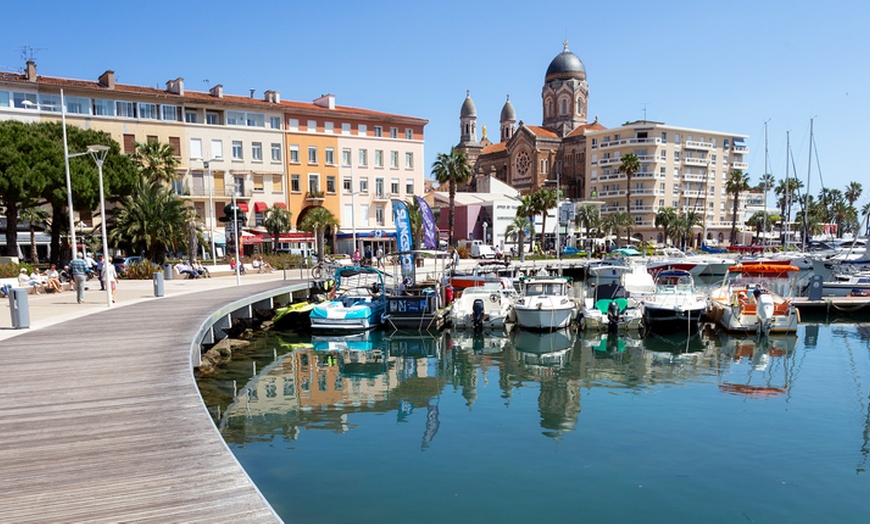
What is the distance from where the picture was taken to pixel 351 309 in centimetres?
2867

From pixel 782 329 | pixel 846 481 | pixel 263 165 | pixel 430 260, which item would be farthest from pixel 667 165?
pixel 846 481

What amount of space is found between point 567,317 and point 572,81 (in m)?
94.8

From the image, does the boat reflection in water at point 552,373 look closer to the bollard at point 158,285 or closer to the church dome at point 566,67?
the bollard at point 158,285

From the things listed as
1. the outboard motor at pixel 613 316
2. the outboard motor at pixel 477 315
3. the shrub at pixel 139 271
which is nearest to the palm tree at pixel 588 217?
the outboard motor at pixel 613 316

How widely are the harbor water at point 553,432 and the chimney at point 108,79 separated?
1745 inches

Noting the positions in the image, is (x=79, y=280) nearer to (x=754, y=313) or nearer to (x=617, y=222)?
(x=754, y=313)

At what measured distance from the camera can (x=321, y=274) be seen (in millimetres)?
39062

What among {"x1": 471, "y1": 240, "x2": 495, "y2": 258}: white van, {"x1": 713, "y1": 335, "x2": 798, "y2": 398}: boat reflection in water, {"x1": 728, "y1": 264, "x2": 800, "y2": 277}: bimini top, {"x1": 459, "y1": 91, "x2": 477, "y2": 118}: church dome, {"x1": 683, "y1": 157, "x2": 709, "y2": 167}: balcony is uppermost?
{"x1": 459, "y1": 91, "x2": 477, "y2": 118}: church dome

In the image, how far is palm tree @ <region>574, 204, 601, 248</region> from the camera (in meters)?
83.1

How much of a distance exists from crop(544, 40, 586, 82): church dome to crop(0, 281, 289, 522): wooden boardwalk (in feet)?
367

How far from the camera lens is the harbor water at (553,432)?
35.2 feet

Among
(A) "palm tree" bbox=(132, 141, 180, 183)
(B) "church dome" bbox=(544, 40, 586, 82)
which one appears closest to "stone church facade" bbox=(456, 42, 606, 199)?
→ (B) "church dome" bbox=(544, 40, 586, 82)


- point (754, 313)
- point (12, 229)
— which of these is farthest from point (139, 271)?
point (754, 313)

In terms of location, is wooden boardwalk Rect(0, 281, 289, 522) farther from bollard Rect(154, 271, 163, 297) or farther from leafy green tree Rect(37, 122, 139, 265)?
leafy green tree Rect(37, 122, 139, 265)
